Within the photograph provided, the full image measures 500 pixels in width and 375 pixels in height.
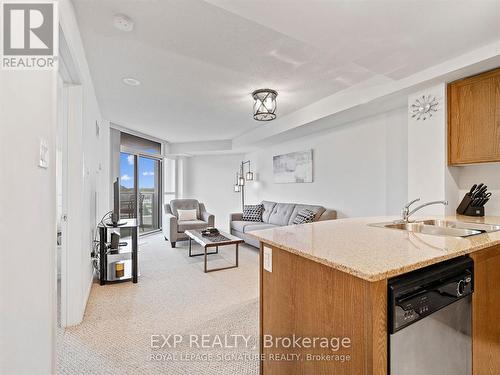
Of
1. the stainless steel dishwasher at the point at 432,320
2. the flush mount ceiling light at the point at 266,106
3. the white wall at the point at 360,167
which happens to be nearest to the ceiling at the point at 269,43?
the flush mount ceiling light at the point at 266,106

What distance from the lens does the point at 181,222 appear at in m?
5.41

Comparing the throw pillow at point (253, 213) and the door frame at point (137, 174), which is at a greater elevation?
the door frame at point (137, 174)

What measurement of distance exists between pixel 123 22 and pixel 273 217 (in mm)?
4190

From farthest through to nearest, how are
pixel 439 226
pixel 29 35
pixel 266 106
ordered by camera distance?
pixel 266 106 < pixel 439 226 < pixel 29 35

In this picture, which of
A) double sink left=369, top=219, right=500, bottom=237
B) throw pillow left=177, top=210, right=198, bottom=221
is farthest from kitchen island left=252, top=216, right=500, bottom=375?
throw pillow left=177, top=210, right=198, bottom=221

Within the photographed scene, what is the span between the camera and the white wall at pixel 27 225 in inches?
34.2

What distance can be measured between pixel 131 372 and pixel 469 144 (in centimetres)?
327

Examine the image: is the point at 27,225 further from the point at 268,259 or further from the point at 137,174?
the point at 137,174

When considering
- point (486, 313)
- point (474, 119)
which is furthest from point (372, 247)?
point (474, 119)

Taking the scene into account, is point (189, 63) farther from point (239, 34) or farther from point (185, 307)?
point (185, 307)

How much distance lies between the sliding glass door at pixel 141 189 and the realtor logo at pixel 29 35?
171 inches

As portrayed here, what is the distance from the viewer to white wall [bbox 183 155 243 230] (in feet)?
24.0

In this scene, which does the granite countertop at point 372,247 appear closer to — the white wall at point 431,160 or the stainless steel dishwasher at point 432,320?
the stainless steel dishwasher at point 432,320

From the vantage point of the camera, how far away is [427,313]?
3.27 feet
